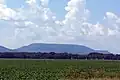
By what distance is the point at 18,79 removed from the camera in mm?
37875

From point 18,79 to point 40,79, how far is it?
2.28 m

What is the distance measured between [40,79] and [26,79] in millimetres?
1450

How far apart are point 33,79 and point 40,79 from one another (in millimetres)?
802

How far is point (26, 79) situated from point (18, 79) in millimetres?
834

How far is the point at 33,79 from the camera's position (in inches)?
1469

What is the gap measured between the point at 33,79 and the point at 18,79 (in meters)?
1.69

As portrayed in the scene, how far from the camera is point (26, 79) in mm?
37812

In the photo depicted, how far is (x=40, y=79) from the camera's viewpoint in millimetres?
37719

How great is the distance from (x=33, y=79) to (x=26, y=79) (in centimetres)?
91
